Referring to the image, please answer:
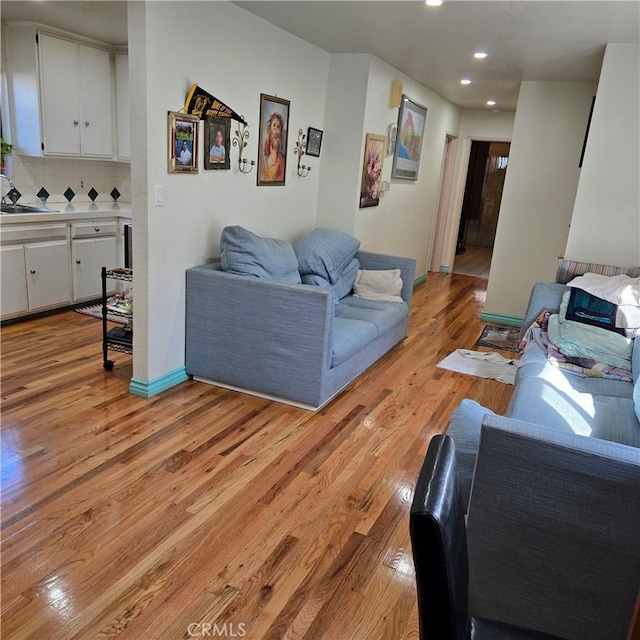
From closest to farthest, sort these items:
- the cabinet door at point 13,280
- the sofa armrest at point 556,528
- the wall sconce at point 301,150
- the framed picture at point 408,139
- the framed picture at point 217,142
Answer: the sofa armrest at point 556,528, the framed picture at point 217,142, the cabinet door at point 13,280, the wall sconce at point 301,150, the framed picture at point 408,139

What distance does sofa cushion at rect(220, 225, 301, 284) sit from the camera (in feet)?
11.4

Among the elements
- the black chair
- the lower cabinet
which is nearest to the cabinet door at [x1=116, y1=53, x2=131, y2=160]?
the lower cabinet

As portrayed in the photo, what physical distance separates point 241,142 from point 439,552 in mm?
3363

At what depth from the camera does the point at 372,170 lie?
509 cm

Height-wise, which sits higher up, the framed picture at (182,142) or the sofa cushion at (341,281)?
the framed picture at (182,142)

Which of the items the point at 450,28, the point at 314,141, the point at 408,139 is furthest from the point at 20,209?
the point at 408,139

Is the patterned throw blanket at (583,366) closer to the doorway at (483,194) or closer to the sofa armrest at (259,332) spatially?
the sofa armrest at (259,332)

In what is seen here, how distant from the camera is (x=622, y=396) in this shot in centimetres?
280

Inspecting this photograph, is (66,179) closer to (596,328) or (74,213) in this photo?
(74,213)

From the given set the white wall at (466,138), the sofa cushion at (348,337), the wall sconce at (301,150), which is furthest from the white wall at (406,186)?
the sofa cushion at (348,337)

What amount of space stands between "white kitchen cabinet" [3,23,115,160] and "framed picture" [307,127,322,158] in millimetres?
2018

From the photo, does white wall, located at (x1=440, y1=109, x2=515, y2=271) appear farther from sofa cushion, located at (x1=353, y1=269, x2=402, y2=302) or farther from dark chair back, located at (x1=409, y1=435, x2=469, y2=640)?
dark chair back, located at (x1=409, y1=435, x2=469, y2=640)

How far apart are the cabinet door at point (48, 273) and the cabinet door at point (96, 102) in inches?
39.7

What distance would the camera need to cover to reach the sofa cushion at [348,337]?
11.1 ft
